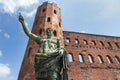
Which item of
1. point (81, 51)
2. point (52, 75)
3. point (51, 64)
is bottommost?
point (52, 75)

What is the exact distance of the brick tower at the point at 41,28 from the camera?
1479 centimetres

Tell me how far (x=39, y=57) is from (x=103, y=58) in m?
16.0

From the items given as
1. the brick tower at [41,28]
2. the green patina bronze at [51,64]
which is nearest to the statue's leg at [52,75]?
the green patina bronze at [51,64]

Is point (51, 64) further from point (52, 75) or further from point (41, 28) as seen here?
point (41, 28)

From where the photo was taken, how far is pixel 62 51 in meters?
3.81

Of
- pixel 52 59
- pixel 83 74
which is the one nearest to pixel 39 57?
pixel 52 59

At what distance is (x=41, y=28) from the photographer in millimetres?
17312

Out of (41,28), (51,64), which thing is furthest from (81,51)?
(51,64)

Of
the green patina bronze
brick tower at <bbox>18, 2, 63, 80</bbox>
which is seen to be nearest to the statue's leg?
the green patina bronze

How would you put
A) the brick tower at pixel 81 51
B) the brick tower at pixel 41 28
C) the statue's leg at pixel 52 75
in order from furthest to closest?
the brick tower at pixel 81 51
the brick tower at pixel 41 28
the statue's leg at pixel 52 75

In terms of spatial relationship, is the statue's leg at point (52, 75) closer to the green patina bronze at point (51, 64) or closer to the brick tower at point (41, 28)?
the green patina bronze at point (51, 64)

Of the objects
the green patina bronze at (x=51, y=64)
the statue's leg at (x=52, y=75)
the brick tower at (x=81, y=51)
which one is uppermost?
the brick tower at (x=81, y=51)

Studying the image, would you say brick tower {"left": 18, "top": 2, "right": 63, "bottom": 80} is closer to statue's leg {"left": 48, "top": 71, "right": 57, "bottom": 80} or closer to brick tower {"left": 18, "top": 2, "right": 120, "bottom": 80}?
brick tower {"left": 18, "top": 2, "right": 120, "bottom": 80}

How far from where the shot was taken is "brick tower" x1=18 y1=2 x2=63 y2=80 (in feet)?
48.5
